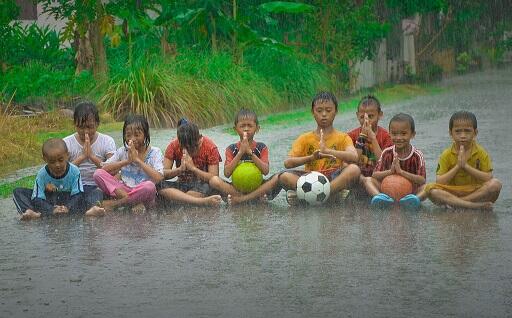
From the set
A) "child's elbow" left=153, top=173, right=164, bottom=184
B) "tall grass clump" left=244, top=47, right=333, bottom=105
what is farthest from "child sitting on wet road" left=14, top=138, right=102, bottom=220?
"tall grass clump" left=244, top=47, right=333, bottom=105

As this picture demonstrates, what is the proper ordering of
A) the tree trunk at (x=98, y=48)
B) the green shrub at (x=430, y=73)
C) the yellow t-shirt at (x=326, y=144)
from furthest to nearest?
the green shrub at (x=430, y=73) → the tree trunk at (x=98, y=48) → the yellow t-shirt at (x=326, y=144)

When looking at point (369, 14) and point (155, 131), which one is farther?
point (369, 14)

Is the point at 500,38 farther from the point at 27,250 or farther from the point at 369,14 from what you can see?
the point at 27,250

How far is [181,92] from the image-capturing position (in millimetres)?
19375

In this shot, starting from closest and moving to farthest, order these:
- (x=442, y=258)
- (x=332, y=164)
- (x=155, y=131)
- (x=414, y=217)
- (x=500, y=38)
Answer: (x=442, y=258) → (x=414, y=217) → (x=332, y=164) → (x=155, y=131) → (x=500, y=38)

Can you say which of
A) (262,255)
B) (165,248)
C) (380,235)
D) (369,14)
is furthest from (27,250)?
(369,14)

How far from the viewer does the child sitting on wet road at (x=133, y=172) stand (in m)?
10.5

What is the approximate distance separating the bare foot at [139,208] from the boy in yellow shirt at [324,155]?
133 centimetres

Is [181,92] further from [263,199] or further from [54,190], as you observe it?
[54,190]

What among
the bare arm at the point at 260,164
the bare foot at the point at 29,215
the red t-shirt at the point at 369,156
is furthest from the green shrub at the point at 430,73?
the bare foot at the point at 29,215

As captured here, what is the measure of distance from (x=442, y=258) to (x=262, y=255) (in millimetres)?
1272

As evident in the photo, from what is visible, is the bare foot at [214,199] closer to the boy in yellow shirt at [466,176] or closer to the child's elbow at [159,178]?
the child's elbow at [159,178]

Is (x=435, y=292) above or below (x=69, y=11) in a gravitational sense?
below

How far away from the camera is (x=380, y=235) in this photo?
9.00m
